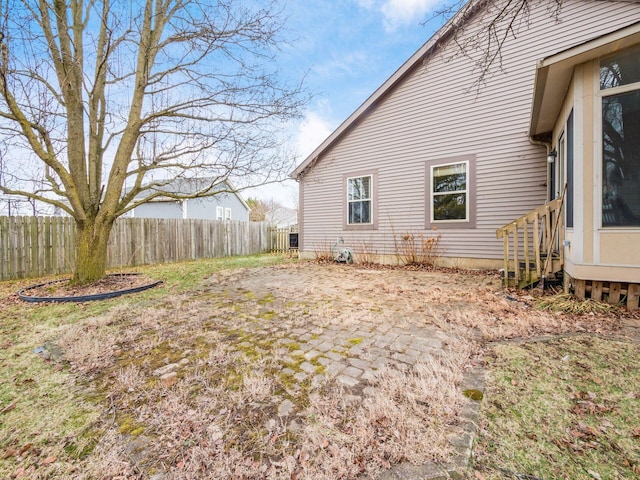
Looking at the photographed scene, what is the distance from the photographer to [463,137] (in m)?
7.24

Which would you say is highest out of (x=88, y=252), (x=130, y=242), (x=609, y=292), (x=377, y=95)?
(x=377, y=95)

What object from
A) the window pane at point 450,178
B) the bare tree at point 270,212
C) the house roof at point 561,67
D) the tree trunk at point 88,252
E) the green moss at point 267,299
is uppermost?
the bare tree at point 270,212

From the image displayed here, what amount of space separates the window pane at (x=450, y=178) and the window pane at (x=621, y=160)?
12.3ft

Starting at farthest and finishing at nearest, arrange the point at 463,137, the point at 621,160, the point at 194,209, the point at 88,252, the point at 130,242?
the point at 194,209, the point at 130,242, the point at 463,137, the point at 88,252, the point at 621,160

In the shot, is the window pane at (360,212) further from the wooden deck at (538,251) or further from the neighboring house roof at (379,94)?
the wooden deck at (538,251)

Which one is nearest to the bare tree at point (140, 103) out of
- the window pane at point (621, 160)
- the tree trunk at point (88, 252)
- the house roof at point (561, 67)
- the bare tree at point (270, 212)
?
the tree trunk at point (88, 252)

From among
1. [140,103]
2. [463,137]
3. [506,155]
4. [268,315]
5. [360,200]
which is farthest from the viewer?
[360,200]

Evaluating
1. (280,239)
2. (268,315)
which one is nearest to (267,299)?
(268,315)

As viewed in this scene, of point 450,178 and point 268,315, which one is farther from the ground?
point 450,178

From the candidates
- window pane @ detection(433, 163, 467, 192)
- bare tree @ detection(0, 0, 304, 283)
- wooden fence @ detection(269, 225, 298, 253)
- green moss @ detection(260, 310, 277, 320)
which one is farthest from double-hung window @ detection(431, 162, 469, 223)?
wooden fence @ detection(269, 225, 298, 253)

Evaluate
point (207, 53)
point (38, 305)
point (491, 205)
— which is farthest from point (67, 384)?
point (491, 205)

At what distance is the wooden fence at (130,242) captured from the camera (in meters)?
6.79

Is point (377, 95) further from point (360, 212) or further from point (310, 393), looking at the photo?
point (310, 393)

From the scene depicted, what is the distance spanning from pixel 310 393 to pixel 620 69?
516 cm
